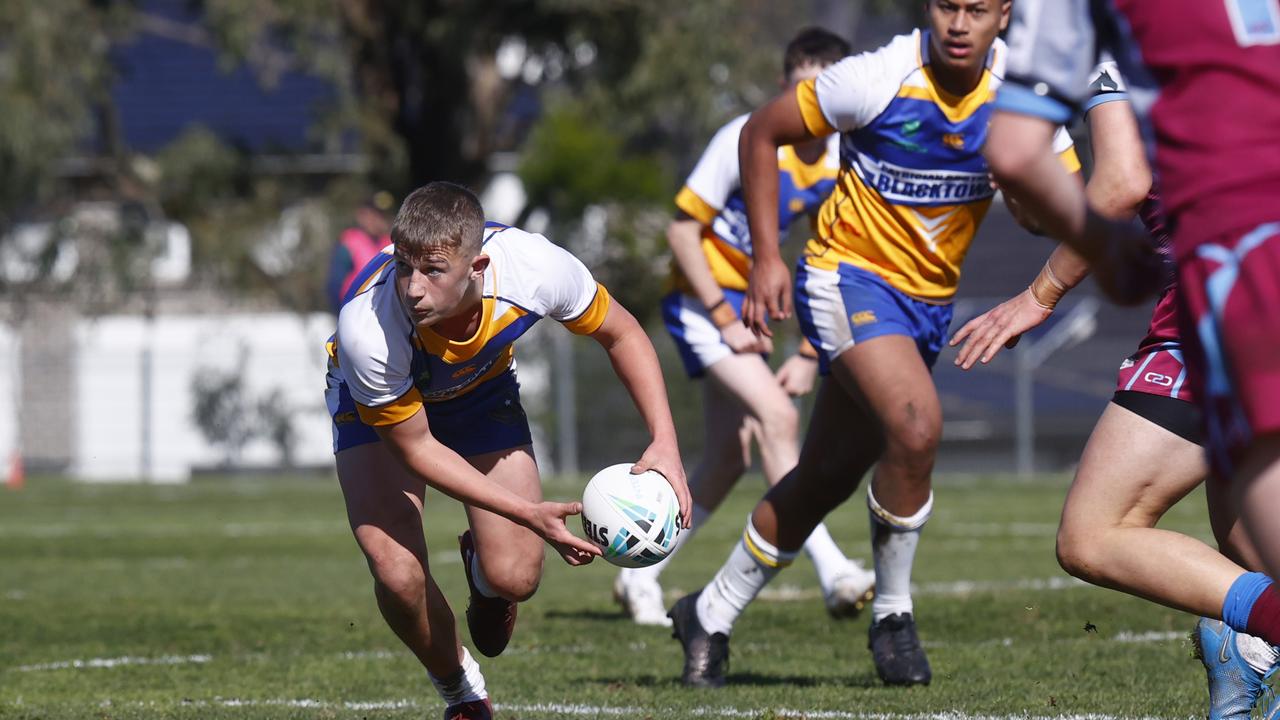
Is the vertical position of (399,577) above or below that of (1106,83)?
below

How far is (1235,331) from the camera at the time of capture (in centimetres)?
277

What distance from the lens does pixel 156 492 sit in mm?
21469

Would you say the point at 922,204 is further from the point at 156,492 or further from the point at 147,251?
the point at 147,251

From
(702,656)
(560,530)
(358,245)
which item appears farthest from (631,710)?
(358,245)

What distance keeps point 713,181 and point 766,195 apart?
2013 mm

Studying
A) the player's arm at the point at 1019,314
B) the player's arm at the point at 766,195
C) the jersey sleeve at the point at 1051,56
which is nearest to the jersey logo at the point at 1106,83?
the player's arm at the point at 1019,314

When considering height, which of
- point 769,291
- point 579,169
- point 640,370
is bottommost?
point 579,169

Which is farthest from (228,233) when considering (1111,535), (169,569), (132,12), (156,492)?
(1111,535)

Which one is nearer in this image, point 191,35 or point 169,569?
point 169,569

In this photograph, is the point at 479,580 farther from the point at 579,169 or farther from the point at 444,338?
the point at 579,169

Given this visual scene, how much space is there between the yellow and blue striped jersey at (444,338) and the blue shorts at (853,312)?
0.96 meters

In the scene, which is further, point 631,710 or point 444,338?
point 631,710

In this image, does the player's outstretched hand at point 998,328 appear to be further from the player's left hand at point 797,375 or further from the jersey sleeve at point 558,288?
the player's left hand at point 797,375

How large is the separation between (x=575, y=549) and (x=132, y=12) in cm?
2212
